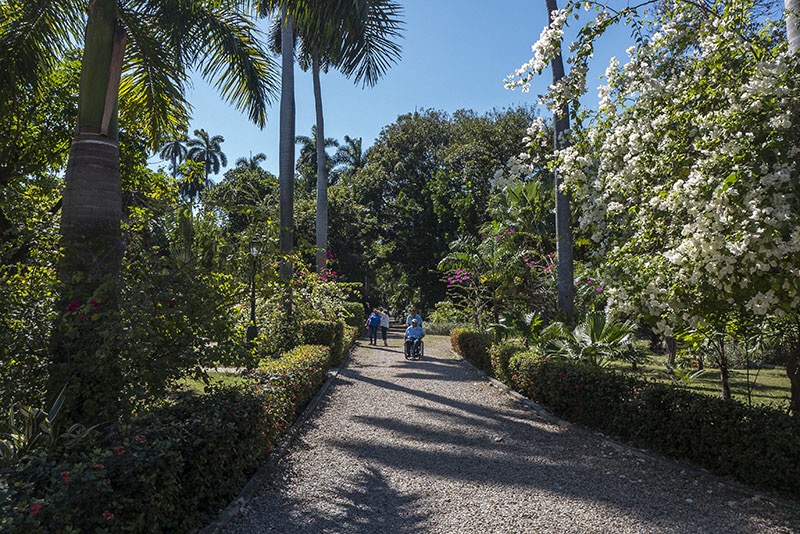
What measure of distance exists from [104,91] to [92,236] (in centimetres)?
149

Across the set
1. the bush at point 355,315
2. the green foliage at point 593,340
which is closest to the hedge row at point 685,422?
the green foliage at point 593,340

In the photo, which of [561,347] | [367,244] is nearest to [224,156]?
[367,244]

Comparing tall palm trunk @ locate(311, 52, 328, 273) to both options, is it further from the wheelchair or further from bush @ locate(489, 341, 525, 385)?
bush @ locate(489, 341, 525, 385)

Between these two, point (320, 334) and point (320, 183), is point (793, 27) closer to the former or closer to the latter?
point (320, 334)

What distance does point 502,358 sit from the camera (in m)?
11.1

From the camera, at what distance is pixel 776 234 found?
4.11 meters

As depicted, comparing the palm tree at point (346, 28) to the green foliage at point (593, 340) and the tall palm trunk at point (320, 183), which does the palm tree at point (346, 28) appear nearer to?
the green foliage at point (593, 340)

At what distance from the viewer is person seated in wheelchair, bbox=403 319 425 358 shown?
53.5 feet

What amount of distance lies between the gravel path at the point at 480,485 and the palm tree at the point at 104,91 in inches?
72.0

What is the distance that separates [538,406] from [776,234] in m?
5.37

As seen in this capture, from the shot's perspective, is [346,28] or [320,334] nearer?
[346,28]

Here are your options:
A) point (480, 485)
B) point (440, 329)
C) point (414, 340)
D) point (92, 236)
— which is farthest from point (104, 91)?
point (440, 329)

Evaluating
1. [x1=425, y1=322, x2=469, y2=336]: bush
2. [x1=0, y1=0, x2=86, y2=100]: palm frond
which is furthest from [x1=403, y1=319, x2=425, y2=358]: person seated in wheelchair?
[x1=425, y1=322, x2=469, y2=336]: bush

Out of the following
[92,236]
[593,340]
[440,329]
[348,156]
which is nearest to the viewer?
[92,236]
